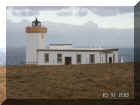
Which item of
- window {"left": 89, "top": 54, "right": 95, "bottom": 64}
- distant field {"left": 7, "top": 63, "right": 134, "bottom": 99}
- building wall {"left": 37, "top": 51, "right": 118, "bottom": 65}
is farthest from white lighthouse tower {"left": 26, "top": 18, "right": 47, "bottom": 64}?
window {"left": 89, "top": 54, "right": 95, "bottom": 64}

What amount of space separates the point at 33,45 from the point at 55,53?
118 cm

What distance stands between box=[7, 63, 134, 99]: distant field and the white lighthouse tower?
1.82ft

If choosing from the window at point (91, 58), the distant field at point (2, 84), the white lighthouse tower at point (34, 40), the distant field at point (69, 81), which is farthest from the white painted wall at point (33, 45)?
the window at point (91, 58)

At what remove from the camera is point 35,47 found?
1120cm

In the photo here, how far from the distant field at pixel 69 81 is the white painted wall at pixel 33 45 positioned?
1.58ft

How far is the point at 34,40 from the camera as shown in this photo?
37.1ft

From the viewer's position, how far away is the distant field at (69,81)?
29.7 ft

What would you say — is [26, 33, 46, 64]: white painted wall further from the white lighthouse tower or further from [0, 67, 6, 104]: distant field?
[0, 67, 6, 104]: distant field

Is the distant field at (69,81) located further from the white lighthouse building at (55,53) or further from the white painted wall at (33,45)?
the white painted wall at (33,45)

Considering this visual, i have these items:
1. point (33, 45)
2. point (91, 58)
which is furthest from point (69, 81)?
point (33, 45)

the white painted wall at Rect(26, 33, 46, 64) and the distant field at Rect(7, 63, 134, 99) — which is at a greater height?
the white painted wall at Rect(26, 33, 46, 64)

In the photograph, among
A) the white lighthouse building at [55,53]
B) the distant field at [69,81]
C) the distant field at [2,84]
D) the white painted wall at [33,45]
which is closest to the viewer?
the distant field at [2,84]

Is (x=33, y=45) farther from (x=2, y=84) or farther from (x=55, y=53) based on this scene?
(x=2, y=84)

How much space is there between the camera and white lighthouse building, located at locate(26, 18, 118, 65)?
10742 millimetres
